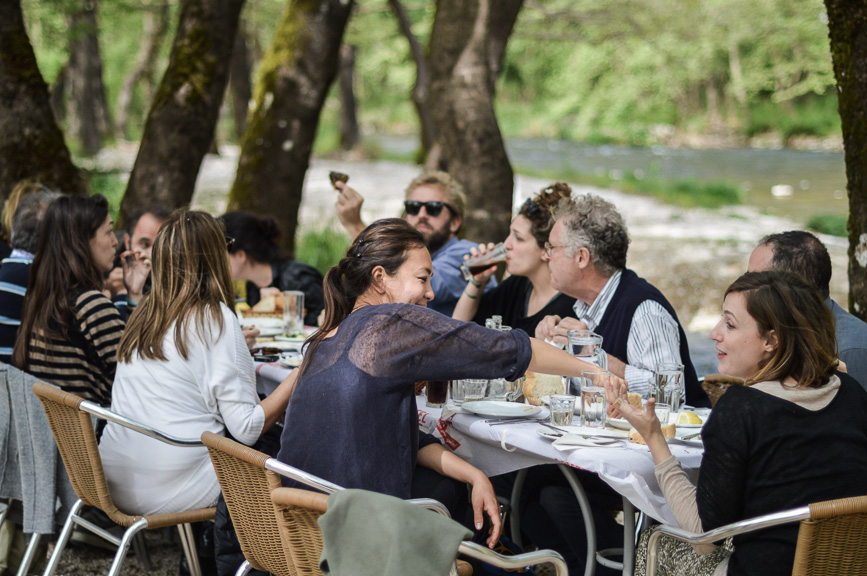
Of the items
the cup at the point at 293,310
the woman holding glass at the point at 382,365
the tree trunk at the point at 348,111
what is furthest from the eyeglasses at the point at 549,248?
the tree trunk at the point at 348,111

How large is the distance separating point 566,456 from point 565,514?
888 millimetres

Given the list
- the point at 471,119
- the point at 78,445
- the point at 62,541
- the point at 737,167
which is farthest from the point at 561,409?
the point at 737,167

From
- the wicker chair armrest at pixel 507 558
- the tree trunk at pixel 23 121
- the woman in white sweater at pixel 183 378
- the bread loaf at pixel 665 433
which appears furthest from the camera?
the tree trunk at pixel 23 121

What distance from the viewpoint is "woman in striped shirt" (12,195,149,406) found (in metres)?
3.61

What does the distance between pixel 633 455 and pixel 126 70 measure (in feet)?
130

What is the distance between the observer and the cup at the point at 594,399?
111 inches

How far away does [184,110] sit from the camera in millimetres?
6992

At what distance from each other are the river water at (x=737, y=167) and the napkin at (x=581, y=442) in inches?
649

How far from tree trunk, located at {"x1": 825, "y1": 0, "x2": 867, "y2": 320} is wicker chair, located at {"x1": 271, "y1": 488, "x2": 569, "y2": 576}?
279cm

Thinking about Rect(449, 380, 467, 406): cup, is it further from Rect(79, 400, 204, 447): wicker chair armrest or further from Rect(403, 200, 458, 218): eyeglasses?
Rect(403, 200, 458, 218): eyeglasses

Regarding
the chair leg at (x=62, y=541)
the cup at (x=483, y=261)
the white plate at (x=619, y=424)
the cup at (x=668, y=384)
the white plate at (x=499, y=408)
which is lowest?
the chair leg at (x=62, y=541)

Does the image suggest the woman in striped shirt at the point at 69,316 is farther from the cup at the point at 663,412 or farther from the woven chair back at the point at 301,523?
the cup at the point at 663,412

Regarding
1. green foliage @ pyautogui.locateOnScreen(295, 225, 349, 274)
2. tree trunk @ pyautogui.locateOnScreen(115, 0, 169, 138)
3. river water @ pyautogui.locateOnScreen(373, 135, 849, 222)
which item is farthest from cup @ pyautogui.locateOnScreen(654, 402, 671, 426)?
tree trunk @ pyautogui.locateOnScreen(115, 0, 169, 138)

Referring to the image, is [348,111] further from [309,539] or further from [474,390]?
[309,539]
